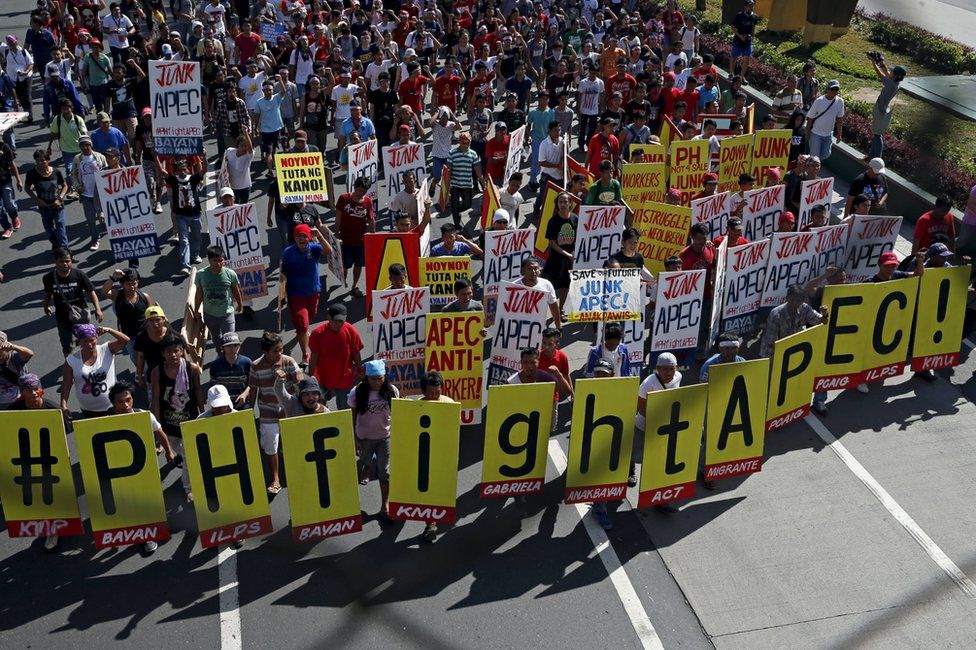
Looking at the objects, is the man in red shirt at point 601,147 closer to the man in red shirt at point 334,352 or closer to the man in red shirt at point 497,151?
the man in red shirt at point 497,151

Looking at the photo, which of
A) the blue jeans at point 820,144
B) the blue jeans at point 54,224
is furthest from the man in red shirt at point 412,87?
the blue jeans at point 820,144

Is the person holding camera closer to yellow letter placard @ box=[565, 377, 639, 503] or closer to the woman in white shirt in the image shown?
yellow letter placard @ box=[565, 377, 639, 503]

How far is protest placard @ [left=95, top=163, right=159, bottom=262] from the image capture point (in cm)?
1328

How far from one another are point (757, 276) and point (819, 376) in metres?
1.74

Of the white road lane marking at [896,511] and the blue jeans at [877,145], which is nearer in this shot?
the white road lane marking at [896,511]

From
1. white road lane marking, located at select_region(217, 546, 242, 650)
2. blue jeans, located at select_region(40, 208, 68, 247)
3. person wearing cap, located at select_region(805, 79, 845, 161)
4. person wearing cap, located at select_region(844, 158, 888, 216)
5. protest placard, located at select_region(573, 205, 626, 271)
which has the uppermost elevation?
person wearing cap, located at select_region(805, 79, 845, 161)

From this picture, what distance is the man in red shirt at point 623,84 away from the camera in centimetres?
1927

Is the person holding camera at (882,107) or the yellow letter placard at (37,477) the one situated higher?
the person holding camera at (882,107)

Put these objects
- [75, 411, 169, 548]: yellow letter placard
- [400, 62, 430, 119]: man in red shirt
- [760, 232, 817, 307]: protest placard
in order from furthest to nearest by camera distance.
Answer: [400, 62, 430, 119]: man in red shirt, [760, 232, 817, 307]: protest placard, [75, 411, 169, 548]: yellow letter placard

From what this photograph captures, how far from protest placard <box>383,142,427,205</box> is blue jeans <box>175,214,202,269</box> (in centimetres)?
306

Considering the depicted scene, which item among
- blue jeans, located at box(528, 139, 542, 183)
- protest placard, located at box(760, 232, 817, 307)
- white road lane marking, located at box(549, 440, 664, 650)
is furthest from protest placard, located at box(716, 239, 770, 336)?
blue jeans, located at box(528, 139, 542, 183)

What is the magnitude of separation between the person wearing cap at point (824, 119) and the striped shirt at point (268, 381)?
11.5 m

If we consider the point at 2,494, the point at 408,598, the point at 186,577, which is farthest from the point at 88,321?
the point at 408,598

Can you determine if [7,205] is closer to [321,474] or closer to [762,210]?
[321,474]
